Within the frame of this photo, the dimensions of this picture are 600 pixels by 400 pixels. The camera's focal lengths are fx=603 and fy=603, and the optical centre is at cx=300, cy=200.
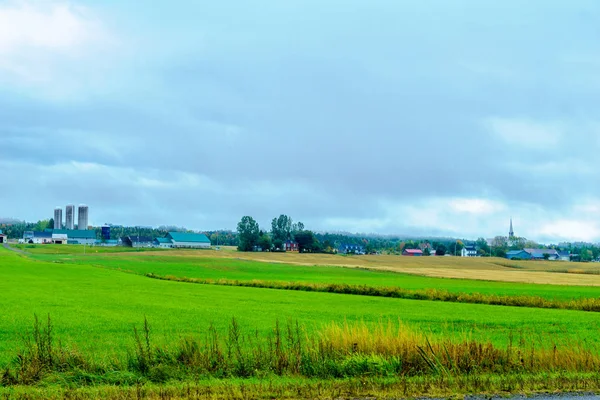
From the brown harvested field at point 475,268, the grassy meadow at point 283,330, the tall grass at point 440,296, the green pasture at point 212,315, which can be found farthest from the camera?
the brown harvested field at point 475,268

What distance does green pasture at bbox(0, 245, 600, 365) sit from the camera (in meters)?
23.1

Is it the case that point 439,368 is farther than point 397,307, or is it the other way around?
point 397,307

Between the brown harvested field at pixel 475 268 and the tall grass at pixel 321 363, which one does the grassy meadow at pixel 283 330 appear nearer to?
the tall grass at pixel 321 363

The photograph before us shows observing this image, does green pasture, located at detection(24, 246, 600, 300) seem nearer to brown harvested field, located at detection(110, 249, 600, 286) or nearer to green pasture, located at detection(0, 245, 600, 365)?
brown harvested field, located at detection(110, 249, 600, 286)

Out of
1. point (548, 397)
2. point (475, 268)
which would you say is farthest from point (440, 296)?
point (475, 268)

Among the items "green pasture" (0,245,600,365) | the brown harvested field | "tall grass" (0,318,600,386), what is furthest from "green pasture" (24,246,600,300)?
"tall grass" (0,318,600,386)

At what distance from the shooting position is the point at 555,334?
25125 millimetres

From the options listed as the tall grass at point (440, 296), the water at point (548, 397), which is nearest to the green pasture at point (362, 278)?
the tall grass at point (440, 296)

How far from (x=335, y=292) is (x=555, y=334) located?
98.6 feet

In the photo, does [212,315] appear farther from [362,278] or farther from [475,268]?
[475,268]

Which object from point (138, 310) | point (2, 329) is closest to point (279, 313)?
point (138, 310)

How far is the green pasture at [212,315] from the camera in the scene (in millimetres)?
23109

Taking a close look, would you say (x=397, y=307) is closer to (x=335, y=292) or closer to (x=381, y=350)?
(x=335, y=292)

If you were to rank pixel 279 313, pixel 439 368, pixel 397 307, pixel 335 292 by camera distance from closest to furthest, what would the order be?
pixel 439 368
pixel 279 313
pixel 397 307
pixel 335 292
